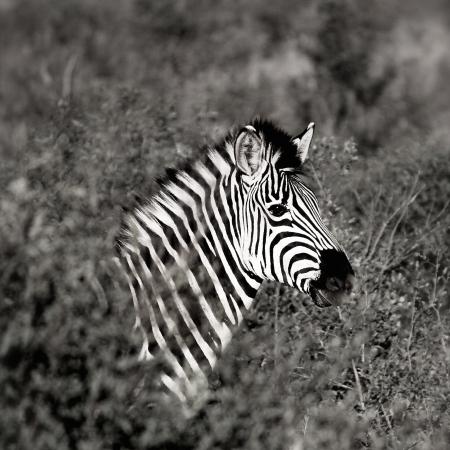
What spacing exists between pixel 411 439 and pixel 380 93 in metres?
16.1

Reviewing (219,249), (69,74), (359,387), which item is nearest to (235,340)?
(359,387)

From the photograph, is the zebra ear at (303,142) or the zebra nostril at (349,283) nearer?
the zebra nostril at (349,283)

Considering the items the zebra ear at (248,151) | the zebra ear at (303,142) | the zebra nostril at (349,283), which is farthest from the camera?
the zebra ear at (303,142)

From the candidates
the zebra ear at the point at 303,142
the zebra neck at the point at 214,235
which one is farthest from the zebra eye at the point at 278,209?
the zebra ear at the point at 303,142

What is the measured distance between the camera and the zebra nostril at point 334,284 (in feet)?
16.2

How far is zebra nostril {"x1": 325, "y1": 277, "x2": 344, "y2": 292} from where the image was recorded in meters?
4.93

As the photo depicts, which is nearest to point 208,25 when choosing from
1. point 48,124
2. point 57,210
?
point 48,124

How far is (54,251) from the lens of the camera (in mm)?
5020

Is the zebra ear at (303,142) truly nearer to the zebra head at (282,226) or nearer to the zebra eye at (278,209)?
the zebra head at (282,226)

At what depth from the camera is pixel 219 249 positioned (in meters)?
5.18

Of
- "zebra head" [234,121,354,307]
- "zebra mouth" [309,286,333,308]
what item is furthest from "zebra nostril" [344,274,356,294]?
"zebra mouth" [309,286,333,308]

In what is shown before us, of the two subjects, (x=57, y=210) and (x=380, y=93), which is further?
(x=380, y=93)

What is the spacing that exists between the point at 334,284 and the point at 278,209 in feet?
1.88

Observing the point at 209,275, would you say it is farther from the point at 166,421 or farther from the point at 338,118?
the point at 338,118
